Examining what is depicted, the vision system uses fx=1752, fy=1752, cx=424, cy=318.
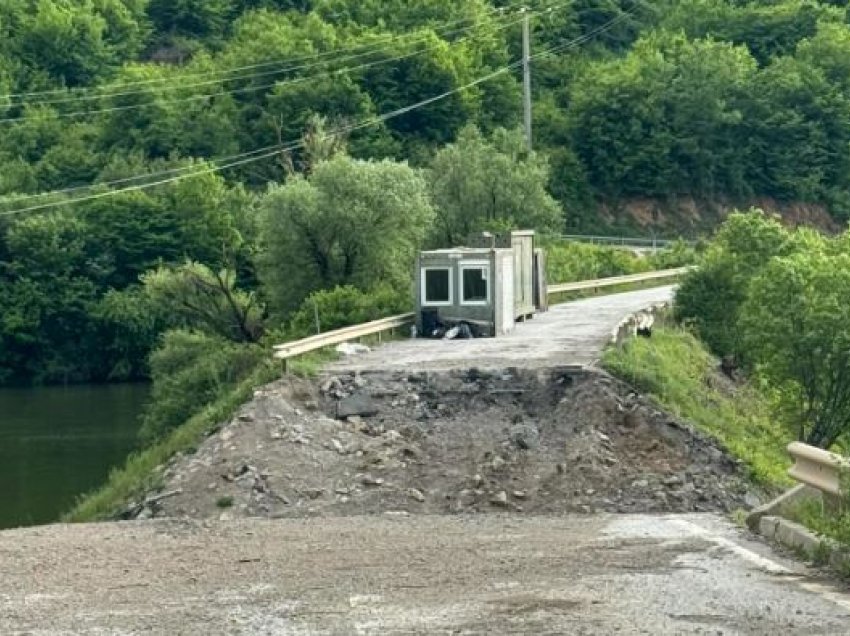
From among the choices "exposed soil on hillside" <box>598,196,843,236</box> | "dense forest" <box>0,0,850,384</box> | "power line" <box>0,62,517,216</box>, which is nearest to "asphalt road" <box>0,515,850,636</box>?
"dense forest" <box>0,0,850,384</box>

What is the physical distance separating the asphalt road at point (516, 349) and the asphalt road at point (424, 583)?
13.4 m

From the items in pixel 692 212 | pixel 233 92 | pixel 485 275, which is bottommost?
pixel 692 212

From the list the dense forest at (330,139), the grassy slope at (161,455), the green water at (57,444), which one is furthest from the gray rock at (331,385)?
the dense forest at (330,139)

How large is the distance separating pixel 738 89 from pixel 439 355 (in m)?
72.6

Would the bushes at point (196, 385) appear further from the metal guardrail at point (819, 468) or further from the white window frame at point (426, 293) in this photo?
the metal guardrail at point (819, 468)

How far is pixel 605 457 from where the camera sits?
21234 millimetres

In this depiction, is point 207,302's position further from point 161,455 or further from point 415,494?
point 415,494

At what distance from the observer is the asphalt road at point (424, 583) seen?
8133 millimetres

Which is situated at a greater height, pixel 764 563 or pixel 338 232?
pixel 338 232

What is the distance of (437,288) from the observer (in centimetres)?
3438

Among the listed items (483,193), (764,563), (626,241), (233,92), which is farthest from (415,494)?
(233,92)

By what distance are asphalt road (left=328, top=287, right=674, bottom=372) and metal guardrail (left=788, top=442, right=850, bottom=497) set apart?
559 inches

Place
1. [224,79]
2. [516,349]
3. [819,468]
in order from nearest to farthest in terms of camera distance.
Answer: [819,468], [516,349], [224,79]

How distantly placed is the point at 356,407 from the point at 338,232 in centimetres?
1971
